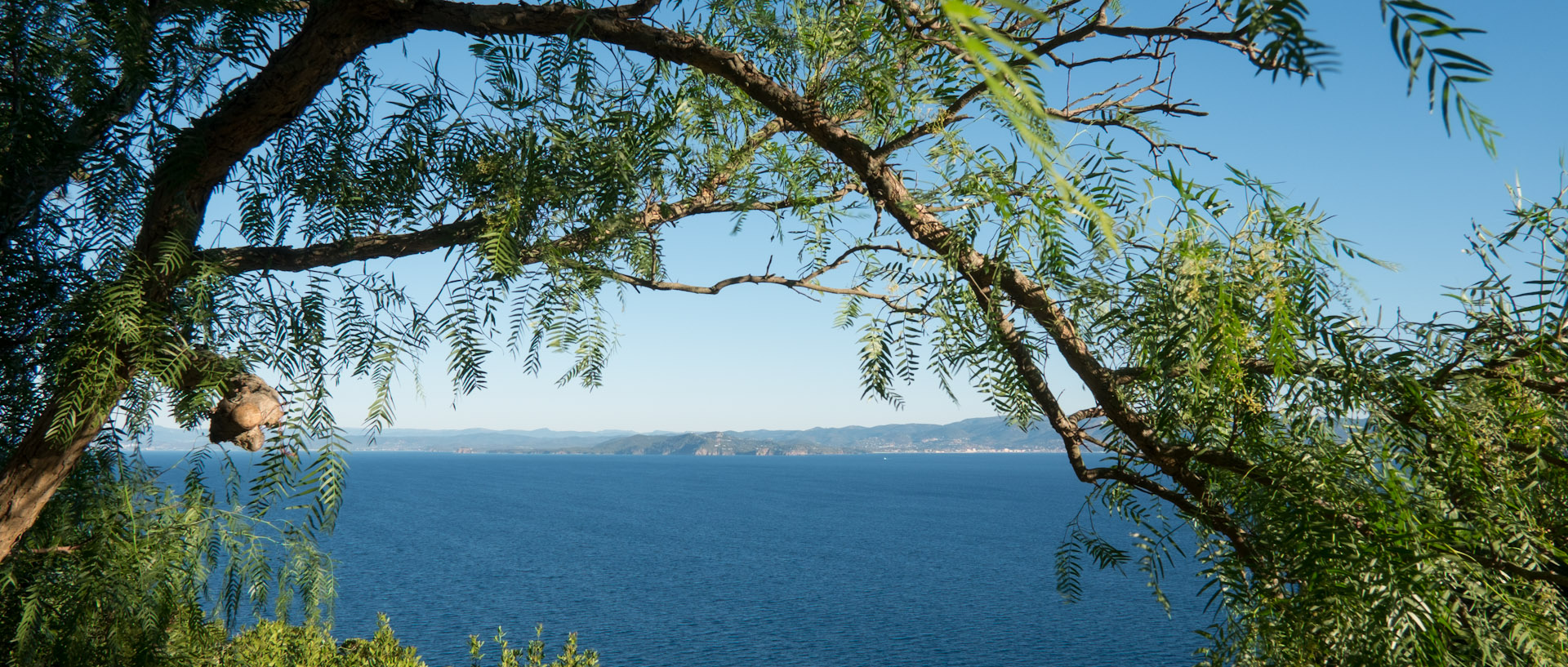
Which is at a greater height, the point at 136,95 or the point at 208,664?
the point at 136,95

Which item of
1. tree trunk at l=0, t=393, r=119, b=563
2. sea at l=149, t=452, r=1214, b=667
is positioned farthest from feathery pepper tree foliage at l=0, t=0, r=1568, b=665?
sea at l=149, t=452, r=1214, b=667

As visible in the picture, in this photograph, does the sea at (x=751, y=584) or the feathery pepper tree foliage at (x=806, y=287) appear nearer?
the feathery pepper tree foliage at (x=806, y=287)

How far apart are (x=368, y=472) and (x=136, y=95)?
122 m

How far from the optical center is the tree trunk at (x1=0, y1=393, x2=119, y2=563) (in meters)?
2.12

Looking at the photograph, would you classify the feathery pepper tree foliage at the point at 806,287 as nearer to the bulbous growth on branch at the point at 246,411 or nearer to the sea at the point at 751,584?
the bulbous growth on branch at the point at 246,411

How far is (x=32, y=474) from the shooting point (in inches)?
85.1

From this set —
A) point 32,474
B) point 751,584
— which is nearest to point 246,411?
point 32,474

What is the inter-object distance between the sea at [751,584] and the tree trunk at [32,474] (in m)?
17.0

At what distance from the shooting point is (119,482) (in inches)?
116

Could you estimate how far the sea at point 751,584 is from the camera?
108ft

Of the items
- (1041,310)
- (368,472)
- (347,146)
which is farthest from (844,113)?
(368,472)

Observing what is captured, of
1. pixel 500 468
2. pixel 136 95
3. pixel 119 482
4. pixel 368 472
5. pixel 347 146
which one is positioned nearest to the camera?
pixel 136 95

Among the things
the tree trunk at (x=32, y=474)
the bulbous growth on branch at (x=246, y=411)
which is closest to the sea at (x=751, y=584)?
the tree trunk at (x=32, y=474)

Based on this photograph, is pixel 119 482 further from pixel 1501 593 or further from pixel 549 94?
pixel 1501 593
